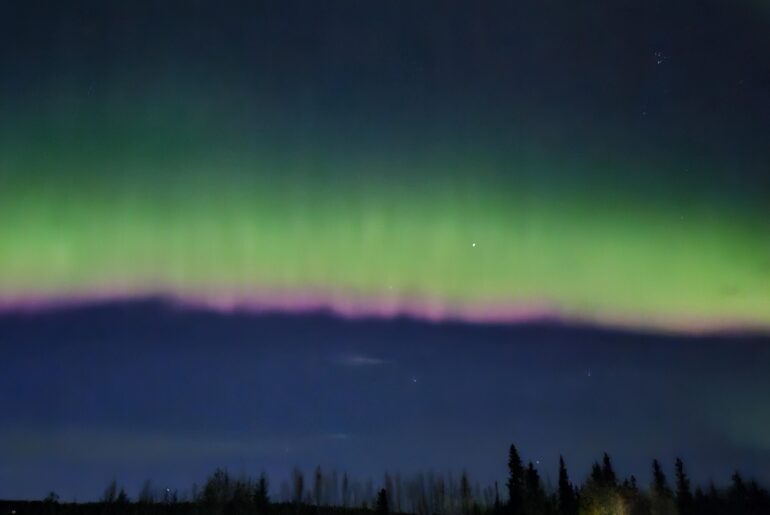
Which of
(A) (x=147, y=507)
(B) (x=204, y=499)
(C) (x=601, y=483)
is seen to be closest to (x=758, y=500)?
(C) (x=601, y=483)

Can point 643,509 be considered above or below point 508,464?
below

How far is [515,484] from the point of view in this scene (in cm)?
13862

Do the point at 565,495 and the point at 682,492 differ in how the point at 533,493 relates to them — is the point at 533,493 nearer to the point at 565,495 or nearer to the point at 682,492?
the point at 565,495

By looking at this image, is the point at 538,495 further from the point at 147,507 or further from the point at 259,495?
the point at 147,507

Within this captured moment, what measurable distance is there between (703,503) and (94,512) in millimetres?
129270

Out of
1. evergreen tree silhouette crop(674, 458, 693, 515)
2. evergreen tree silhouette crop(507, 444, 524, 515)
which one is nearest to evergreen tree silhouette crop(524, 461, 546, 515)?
→ evergreen tree silhouette crop(507, 444, 524, 515)

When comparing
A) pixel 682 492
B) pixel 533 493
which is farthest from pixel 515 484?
pixel 682 492

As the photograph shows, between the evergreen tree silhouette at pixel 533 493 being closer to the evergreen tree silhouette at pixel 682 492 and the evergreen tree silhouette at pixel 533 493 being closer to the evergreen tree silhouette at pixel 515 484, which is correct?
the evergreen tree silhouette at pixel 515 484

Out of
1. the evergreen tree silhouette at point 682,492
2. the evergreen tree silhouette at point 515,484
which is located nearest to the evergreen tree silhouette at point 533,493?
the evergreen tree silhouette at point 515,484

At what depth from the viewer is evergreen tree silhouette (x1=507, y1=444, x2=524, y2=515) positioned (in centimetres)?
13350

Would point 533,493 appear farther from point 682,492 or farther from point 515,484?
point 682,492

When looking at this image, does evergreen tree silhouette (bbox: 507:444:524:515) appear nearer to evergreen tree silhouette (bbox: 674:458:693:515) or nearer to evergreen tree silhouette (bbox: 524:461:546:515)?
evergreen tree silhouette (bbox: 524:461:546:515)

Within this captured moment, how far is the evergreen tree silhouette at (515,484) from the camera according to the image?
133500 mm

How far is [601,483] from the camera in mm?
141500
